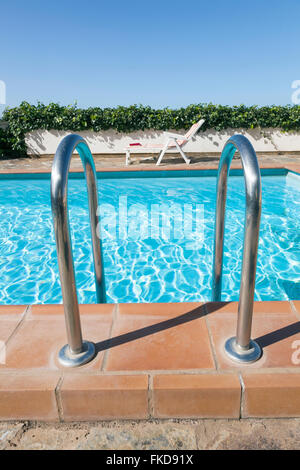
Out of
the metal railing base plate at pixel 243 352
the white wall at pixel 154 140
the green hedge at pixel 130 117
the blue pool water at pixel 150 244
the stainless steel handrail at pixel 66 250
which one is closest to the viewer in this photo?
the stainless steel handrail at pixel 66 250

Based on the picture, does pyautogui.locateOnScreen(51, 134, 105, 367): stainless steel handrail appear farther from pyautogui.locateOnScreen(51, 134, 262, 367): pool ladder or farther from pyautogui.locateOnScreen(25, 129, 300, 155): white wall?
pyautogui.locateOnScreen(25, 129, 300, 155): white wall

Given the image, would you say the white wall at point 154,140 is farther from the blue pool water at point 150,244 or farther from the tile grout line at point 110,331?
the tile grout line at point 110,331

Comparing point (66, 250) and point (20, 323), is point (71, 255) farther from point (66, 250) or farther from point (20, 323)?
point (20, 323)

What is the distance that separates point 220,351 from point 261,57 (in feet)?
99.3

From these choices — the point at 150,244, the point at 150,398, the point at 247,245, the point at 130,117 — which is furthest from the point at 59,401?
the point at 130,117

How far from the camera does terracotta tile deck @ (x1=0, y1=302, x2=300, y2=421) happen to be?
5.06ft

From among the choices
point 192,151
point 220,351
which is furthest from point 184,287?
point 192,151

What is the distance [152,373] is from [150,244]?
3.53 metres

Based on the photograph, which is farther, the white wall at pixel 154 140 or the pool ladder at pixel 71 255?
the white wall at pixel 154 140

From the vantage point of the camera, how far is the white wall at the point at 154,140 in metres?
12.3

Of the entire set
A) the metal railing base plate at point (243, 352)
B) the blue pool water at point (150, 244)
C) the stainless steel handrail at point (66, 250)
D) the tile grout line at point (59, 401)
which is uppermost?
the stainless steel handrail at point (66, 250)

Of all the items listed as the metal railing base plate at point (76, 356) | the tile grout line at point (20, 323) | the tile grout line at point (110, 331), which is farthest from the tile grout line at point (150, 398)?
the tile grout line at point (20, 323)

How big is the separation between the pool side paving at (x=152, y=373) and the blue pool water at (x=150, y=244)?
1.76 metres

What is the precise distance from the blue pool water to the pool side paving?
1759mm
